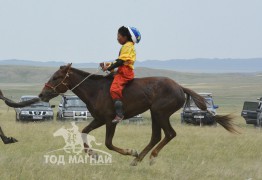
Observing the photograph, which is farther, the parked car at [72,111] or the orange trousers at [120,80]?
the parked car at [72,111]

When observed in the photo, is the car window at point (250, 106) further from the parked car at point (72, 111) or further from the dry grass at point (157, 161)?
the dry grass at point (157, 161)

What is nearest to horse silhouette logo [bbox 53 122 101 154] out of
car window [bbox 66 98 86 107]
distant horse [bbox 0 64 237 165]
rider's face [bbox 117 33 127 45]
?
distant horse [bbox 0 64 237 165]

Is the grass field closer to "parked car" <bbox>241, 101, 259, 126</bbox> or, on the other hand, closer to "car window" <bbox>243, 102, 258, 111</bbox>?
"parked car" <bbox>241, 101, 259, 126</bbox>

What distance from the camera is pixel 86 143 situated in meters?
12.1

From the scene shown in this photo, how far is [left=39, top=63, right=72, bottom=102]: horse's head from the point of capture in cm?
1231

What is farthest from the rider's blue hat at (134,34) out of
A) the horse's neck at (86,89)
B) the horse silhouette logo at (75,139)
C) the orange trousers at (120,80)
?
the horse silhouette logo at (75,139)

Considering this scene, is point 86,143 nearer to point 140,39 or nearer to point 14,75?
point 140,39

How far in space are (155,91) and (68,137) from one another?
325 cm

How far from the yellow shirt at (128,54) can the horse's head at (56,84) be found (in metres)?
1.13

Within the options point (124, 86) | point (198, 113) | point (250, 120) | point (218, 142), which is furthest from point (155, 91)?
point (250, 120)

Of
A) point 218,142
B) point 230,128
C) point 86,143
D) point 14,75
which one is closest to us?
point 86,143

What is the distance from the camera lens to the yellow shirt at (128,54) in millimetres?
12094

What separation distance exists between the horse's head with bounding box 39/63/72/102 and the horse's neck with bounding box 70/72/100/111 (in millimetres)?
149

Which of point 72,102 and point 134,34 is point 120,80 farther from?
point 72,102
